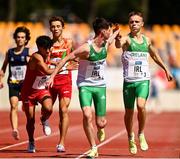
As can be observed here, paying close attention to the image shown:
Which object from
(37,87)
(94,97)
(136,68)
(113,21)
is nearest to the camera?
(94,97)

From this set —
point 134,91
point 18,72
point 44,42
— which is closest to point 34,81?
point 44,42

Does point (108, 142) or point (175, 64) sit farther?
point (175, 64)

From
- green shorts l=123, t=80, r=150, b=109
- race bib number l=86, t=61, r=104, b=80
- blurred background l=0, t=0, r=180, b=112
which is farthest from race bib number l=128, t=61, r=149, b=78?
blurred background l=0, t=0, r=180, b=112

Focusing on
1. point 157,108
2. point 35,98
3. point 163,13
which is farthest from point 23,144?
point 163,13

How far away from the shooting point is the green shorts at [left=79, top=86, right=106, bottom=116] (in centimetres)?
1530

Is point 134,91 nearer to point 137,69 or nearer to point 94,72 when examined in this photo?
point 137,69

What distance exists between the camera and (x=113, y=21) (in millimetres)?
86250

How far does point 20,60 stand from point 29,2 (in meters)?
65.6

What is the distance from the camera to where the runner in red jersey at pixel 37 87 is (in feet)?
53.0

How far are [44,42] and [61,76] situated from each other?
1.01 m

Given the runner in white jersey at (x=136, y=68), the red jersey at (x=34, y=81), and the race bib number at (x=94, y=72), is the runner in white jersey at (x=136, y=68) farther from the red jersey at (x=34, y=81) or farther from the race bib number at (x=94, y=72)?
the red jersey at (x=34, y=81)

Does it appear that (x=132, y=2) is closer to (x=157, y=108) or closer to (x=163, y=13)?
(x=163, y=13)

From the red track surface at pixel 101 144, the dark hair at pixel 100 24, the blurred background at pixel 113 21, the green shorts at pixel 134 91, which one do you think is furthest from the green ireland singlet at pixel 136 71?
the blurred background at pixel 113 21

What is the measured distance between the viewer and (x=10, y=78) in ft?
62.5
